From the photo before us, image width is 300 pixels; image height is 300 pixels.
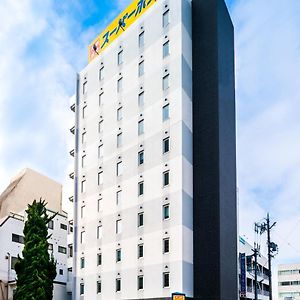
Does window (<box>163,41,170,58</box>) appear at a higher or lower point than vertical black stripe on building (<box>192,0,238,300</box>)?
higher

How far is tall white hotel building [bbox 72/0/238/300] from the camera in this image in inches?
1618

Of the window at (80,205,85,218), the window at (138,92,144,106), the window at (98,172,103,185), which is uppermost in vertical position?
the window at (138,92,144,106)

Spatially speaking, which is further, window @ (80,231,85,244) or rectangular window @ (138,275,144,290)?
window @ (80,231,85,244)

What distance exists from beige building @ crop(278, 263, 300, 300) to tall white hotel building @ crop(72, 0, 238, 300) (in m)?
111

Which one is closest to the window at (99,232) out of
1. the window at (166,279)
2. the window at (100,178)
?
the window at (100,178)

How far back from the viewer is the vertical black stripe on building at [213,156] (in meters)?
40.4

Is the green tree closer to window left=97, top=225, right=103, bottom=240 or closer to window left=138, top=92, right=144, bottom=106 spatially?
window left=97, top=225, right=103, bottom=240

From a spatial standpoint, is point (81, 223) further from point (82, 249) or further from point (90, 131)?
point (90, 131)

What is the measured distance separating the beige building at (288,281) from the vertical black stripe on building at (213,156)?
11119cm

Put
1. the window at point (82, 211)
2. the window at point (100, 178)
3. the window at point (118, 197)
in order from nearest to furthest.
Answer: the window at point (118, 197) < the window at point (100, 178) < the window at point (82, 211)

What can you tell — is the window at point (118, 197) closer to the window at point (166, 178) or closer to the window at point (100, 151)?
the window at point (100, 151)

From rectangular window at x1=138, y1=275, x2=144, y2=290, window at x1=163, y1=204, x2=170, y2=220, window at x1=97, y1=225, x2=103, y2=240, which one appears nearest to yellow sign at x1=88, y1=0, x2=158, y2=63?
window at x1=97, y1=225, x2=103, y2=240

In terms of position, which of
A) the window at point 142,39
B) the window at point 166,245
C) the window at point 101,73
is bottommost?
the window at point 166,245

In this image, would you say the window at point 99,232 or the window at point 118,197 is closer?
the window at point 118,197
